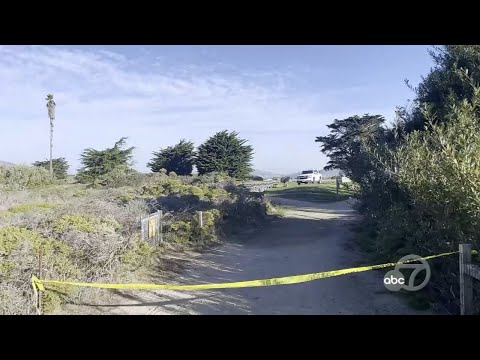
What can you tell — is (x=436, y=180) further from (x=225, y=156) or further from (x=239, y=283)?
(x=225, y=156)

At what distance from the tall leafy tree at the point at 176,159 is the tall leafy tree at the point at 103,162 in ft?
11.9

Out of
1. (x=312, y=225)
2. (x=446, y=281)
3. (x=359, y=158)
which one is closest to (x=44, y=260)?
(x=446, y=281)

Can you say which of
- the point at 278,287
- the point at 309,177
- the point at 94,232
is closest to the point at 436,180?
the point at 278,287

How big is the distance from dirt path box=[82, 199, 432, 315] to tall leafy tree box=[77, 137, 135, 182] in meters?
16.9

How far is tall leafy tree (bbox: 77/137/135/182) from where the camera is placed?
27.9m

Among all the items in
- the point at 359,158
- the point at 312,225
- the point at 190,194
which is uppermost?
the point at 359,158

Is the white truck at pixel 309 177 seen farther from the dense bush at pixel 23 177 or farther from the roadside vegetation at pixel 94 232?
the dense bush at pixel 23 177

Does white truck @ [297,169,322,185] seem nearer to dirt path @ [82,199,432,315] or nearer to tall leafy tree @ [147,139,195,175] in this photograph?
tall leafy tree @ [147,139,195,175]

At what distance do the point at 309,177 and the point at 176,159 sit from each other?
1594 centimetres
